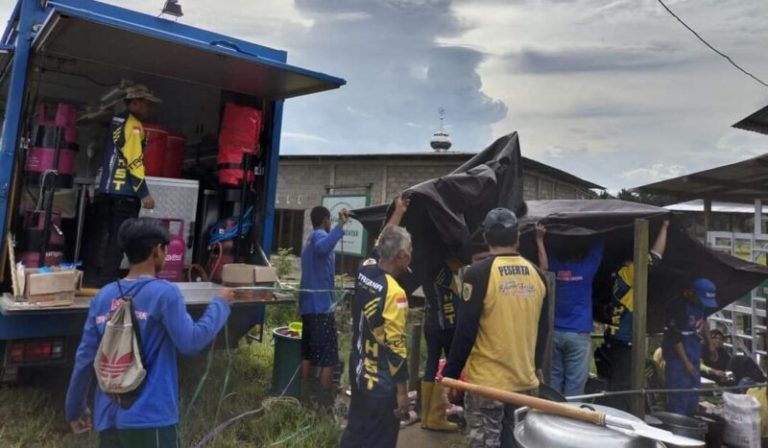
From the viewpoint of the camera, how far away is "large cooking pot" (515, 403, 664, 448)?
6.95 ft

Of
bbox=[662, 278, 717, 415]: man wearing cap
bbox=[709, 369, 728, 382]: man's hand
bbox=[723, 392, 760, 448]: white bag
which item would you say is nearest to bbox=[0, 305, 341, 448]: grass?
bbox=[662, 278, 717, 415]: man wearing cap

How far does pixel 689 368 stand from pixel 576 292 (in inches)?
54.1

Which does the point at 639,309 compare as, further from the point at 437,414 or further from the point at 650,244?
the point at 437,414

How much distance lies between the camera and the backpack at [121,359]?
232cm

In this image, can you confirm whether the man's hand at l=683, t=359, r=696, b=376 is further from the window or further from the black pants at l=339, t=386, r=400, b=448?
the window

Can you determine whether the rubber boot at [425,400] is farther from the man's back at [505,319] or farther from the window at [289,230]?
the window at [289,230]

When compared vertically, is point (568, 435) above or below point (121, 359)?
below

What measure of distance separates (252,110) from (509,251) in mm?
2929

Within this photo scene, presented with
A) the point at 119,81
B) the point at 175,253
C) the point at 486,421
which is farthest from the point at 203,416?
the point at 119,81

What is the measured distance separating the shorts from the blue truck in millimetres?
461

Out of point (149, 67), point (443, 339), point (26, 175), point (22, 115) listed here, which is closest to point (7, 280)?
point (26, 175)

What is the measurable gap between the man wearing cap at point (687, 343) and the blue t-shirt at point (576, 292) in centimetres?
105

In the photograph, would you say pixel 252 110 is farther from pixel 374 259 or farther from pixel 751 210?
pixel 751 210

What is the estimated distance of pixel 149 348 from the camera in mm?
2402
